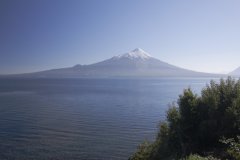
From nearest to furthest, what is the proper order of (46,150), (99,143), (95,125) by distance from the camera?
(46,150), (99,143), (95,125)

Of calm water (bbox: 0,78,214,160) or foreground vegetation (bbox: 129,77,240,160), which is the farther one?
calm water (bbox: 0,78,214,160)

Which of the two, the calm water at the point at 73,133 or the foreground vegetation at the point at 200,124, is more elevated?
the foreground vegetation at the point at 200,124

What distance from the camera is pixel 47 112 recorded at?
85.7m

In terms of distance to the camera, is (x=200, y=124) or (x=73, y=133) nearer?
(x=200, y=124)

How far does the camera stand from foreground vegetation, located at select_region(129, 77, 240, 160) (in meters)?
30.6

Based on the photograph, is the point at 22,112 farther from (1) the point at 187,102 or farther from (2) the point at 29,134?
(1) the point at 187,102

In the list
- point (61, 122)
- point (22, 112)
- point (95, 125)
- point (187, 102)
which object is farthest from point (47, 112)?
point (187, 102)

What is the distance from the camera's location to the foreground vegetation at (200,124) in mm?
30594

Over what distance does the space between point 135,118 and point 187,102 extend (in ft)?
134

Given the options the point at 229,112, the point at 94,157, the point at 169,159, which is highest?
the point at 229,112

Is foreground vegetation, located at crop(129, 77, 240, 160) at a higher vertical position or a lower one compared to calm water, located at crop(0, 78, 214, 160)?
higher

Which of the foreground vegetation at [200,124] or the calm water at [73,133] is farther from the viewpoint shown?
the calm water at [73,133]

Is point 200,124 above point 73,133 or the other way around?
above

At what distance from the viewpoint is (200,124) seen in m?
32.3
